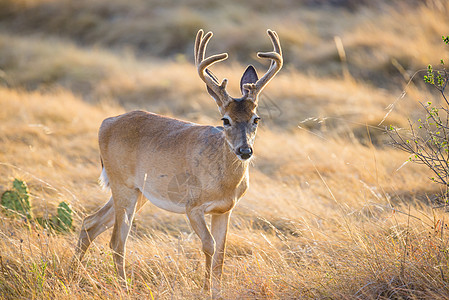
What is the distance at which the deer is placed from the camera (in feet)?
15.9

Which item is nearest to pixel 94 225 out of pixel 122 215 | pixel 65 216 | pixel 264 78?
pixel 122 215

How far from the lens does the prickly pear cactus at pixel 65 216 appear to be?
604cm

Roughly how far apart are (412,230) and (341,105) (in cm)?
734

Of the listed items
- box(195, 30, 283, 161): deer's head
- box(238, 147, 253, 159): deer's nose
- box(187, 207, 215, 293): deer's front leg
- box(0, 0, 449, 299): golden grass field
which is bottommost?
box(0, 0, 449, 299): golden grass field

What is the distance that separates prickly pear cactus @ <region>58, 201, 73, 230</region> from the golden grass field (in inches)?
8.3

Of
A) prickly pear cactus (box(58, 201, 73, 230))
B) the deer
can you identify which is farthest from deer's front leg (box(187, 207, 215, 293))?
prickly pear cactus (box(58, 201, 73, 230))

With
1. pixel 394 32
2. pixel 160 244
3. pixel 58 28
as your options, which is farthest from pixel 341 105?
pixel 58 28

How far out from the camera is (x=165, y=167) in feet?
17.6

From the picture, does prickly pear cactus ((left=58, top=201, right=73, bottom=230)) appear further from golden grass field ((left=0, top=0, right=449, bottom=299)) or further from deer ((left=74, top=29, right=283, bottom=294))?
deer ((left=74, top=29, right=283, bottom=294))

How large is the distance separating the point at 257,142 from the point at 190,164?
16.3 feet

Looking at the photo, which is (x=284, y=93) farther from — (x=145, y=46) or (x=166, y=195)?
(x=145, y=46)

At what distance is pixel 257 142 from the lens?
32.9 ft

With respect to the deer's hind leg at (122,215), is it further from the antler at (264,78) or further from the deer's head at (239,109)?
the antler at (264,78)

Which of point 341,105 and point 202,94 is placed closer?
point 341,105
